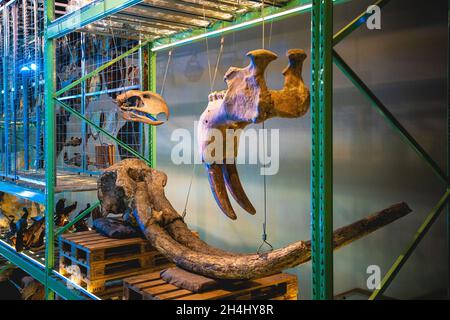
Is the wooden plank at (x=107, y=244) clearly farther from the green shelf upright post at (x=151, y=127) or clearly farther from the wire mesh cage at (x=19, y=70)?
the wire mesh cage at (x=19, y=70)

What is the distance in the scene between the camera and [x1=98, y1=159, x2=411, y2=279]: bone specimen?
2.97m

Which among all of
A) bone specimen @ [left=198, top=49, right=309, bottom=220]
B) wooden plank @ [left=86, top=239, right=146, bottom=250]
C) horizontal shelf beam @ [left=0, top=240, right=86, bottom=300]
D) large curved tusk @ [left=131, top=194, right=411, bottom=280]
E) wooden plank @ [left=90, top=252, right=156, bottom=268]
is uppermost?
bone specimen @ [left=198, top=49, right=309, bottom=220]

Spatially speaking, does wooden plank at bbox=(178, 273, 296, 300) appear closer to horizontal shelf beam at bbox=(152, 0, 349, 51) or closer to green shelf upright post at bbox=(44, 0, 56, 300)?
horizontal shelf beam at bbox=(152, 0, 349, 51)

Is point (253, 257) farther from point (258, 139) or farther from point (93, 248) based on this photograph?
point (258, 139)

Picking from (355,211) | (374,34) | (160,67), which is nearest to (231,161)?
(355,211)

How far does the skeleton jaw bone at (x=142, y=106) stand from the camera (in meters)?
4.75

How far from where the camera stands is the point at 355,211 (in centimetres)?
452

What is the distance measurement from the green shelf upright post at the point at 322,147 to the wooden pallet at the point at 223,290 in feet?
2.80

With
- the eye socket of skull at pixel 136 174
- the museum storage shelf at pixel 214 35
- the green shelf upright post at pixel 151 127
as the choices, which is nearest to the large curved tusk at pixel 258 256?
the museum storage shelf at pixel 214 35

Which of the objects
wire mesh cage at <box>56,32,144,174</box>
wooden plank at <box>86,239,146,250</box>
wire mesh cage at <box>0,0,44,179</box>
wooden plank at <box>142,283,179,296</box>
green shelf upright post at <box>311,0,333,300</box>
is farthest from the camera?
wire mesh cage at <box>56,32,144,174</box>

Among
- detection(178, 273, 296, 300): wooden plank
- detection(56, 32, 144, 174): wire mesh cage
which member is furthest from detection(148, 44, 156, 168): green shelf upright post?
detection(178, 273, 296, 300): wooden plank

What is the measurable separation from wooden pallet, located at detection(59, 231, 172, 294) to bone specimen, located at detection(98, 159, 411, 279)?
367mm

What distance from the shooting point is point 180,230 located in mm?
4227

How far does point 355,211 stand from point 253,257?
1.74m
